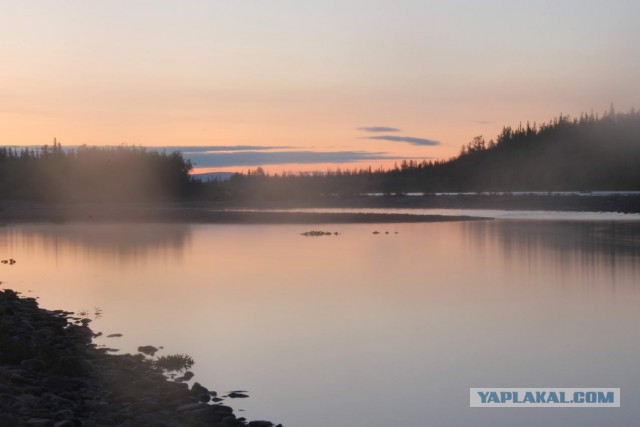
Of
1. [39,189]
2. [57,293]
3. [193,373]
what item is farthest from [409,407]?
[39,189]

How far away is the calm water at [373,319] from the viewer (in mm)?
13844

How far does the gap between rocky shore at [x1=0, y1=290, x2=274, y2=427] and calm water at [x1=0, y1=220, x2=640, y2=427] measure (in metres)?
0.94

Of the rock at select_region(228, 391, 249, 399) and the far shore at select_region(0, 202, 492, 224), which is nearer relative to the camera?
the rock at select_region(228, 391, 249, 399)

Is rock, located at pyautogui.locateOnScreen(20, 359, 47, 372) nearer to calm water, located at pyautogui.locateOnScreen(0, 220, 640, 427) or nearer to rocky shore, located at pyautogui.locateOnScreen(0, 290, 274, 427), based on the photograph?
rocky shore, located at pyautogui.locateOnScreen(0, 290, 274, 427)

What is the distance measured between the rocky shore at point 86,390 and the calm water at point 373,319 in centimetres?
94

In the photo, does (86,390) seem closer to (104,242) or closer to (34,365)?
(34,365)

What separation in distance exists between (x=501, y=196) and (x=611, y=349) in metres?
128

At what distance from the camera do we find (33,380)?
13.2m

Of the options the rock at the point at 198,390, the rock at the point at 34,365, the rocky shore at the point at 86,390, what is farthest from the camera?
the rock at the point at 34,365

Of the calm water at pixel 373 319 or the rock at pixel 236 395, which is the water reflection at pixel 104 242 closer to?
the calm water at pixel 373 319

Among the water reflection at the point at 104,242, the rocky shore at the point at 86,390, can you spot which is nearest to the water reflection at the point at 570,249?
the water reflection at the point at 104,242

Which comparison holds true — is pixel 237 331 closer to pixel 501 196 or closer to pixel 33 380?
pixel 33 380

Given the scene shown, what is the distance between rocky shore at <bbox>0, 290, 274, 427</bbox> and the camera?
11.3 m

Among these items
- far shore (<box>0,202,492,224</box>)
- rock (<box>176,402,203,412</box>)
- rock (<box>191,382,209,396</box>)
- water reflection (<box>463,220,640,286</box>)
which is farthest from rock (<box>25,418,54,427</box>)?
far shore (<box>0,202,492,224</box>)
